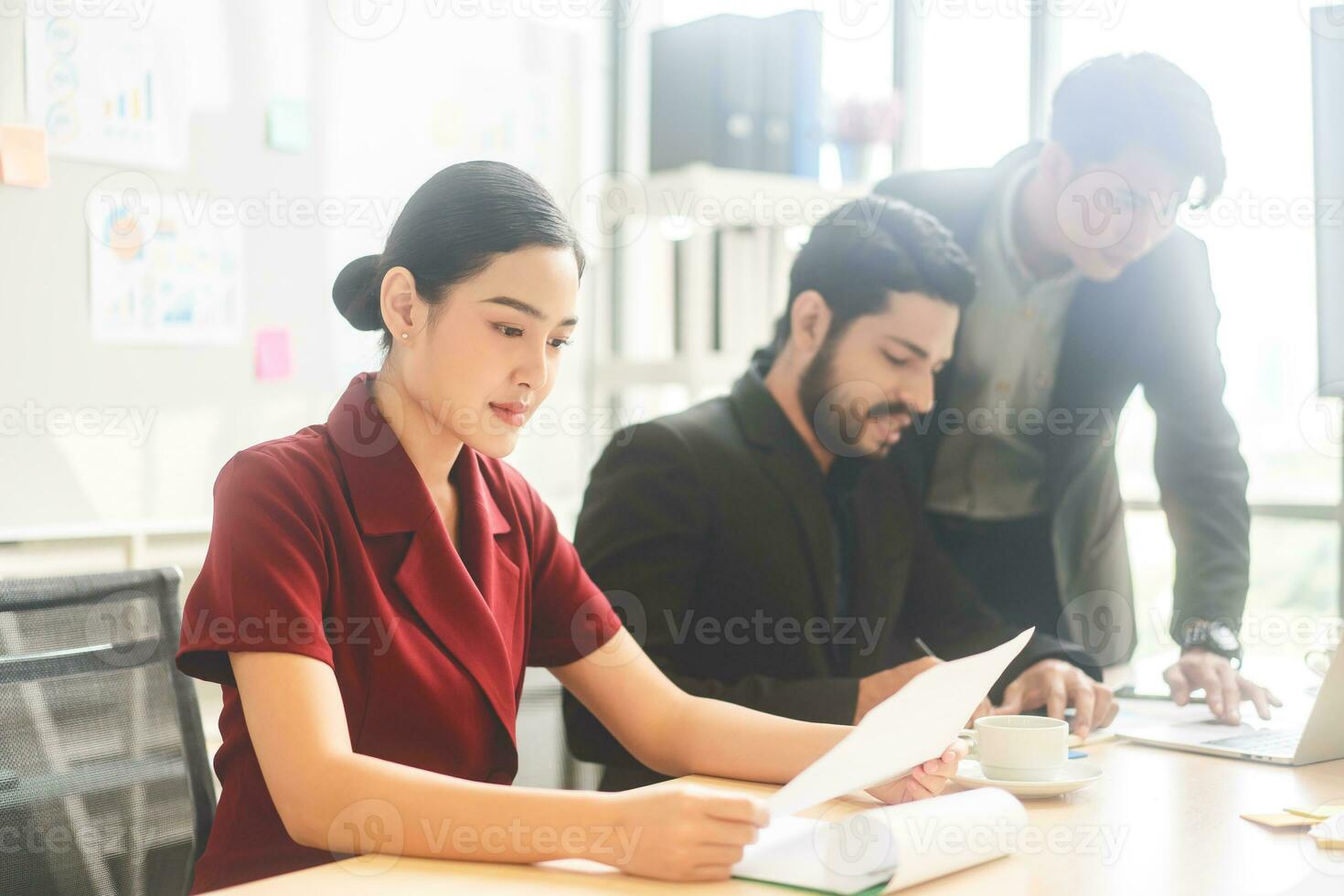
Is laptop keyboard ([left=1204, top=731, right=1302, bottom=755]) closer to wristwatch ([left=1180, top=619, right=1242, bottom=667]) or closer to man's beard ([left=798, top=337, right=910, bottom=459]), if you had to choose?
wristwatch ([left=1180, top=619, right=1242, bottom=667])

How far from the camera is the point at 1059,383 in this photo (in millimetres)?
2137

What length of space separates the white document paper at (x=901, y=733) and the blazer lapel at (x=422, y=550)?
0.36m

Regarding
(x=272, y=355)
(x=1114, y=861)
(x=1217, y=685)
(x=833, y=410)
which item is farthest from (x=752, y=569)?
(x=272, y=355)

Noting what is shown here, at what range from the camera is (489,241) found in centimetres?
118

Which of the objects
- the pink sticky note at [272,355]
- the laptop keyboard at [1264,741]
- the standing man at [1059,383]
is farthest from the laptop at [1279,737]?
the pink sticky note at [272,355]

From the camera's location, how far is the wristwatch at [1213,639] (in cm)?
162

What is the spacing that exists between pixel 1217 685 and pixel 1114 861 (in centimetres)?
64

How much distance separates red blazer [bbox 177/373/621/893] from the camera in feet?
3.39

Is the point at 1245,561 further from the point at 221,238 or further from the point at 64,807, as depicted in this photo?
the point at 221,238

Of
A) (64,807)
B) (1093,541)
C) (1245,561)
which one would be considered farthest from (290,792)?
(1093,541)

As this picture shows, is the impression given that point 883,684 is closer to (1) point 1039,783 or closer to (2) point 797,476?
(1) point 1039,783

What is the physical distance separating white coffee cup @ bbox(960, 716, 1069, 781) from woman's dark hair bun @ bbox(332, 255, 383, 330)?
71 centimetres

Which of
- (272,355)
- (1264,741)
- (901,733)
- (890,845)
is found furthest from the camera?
(272,355)

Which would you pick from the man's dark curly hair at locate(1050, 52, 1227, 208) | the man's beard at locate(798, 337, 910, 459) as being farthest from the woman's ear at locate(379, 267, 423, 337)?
the man's dark curly hair at locate(1050, 52, 1227, 208)
